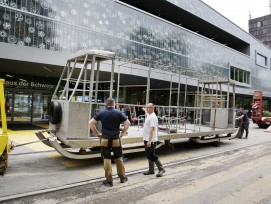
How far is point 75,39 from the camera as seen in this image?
14773 millimetres

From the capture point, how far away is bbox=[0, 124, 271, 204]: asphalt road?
502 centimetres

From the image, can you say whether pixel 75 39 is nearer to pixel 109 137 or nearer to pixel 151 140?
pixel 151 140

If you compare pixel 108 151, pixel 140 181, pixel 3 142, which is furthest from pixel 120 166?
pixel 3 142

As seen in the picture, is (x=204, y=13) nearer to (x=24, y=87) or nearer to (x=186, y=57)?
(x=186, y=57)

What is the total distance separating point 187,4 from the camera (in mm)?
28172

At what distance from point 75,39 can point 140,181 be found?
10.7 m

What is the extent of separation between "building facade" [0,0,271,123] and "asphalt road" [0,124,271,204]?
3.47m

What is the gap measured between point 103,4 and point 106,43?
2.51 meters

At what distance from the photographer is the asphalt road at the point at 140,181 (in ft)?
16.5

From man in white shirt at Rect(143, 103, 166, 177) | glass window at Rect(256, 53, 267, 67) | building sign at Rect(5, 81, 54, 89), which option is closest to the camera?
man in white shirt at Rect(143, 103, 166, 177)

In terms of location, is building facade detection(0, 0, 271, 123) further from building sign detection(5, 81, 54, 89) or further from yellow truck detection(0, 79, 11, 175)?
yellow truck detection(0, 79, 11, 175)

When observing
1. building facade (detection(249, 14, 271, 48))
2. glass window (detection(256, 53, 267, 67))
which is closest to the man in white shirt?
glass window (detection(256, 53, 267, 67))

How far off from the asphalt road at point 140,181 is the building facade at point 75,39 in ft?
11.4

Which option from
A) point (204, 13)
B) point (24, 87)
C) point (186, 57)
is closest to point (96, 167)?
point (24, 87)
